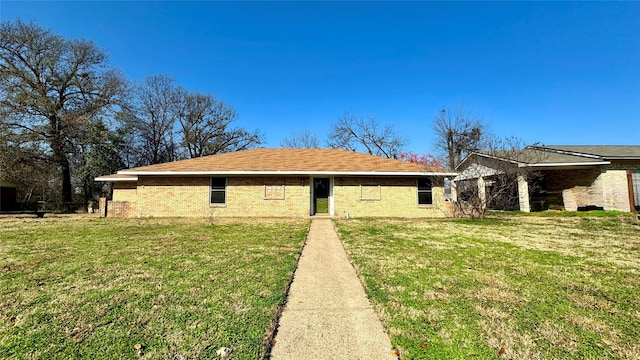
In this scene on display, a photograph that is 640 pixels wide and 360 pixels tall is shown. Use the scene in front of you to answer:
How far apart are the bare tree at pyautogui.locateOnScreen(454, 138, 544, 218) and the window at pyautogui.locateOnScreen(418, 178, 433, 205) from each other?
1.29m

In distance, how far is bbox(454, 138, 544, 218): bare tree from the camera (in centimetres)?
1365

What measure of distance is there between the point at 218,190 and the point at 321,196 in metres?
5.49

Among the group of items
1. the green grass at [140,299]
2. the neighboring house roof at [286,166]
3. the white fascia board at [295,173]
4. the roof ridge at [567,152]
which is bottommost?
the green grass at [140,299]

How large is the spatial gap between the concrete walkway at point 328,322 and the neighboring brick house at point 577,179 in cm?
1476

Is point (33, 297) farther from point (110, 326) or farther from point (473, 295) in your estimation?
point (473, 295)

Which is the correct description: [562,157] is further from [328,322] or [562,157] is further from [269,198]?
[328,322]

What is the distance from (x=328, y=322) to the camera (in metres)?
2.95

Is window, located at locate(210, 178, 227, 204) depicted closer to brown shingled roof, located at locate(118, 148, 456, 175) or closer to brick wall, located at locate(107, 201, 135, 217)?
brown shingled roof, located at locate(118, 148, 456, 175)

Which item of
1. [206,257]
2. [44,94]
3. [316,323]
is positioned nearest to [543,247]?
[316,323]

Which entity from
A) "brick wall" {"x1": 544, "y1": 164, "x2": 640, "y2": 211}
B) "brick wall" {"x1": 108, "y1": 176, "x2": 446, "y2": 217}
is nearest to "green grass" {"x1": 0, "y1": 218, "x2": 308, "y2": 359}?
"brick wall" {"x1": 108, "y1": 176, "x2": 446, "y2": 217}

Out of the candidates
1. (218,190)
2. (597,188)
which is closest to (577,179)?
(597,188)

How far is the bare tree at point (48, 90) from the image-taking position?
1872 centimetres

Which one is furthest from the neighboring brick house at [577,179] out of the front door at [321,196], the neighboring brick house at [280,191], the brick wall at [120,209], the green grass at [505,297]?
the brick wall at [120,209]

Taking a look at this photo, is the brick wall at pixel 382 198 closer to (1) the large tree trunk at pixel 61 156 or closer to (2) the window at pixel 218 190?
(2) the window at pixel 218 190
